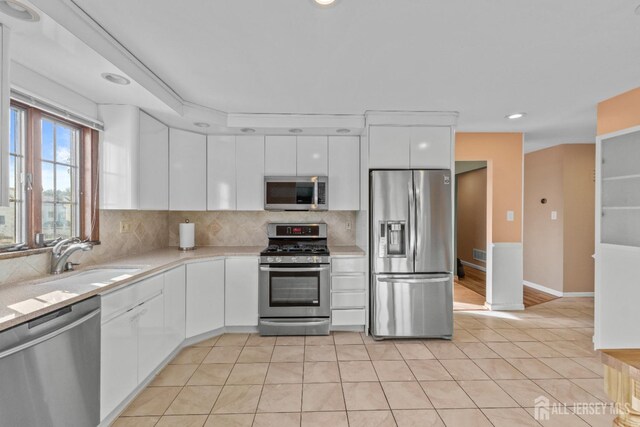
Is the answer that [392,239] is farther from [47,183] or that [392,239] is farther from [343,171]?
[47,183]

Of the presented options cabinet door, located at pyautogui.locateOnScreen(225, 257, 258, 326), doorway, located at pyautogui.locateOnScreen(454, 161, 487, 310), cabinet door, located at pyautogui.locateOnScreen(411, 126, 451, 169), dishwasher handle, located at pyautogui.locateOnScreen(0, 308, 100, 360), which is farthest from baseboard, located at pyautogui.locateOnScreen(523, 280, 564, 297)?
dishwasher handle, located at pyautogui.locateOnScreen(0, 308, 100, 360)

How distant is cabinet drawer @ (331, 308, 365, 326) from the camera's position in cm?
339

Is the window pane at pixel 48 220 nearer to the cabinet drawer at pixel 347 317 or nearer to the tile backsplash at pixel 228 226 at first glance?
the tile backsplash at pixel 228 226

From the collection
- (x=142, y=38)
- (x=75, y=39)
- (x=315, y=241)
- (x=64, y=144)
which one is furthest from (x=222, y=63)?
(x=315, y=241)

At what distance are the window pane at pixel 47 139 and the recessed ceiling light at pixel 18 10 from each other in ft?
3.35

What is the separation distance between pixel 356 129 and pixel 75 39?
2.45 m

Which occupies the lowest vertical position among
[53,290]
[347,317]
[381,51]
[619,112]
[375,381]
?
[375,381]

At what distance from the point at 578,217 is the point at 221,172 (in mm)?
5246

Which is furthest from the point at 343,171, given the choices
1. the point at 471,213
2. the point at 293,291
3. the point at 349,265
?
the point at 471,213

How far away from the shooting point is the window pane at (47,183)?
2.26 metres

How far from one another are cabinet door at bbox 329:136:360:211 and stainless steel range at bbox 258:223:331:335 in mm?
718

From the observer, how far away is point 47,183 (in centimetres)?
230

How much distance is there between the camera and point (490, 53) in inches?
81.3

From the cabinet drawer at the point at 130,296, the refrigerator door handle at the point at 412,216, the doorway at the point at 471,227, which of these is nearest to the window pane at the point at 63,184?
the cabinet drawer at the point at 130,296
